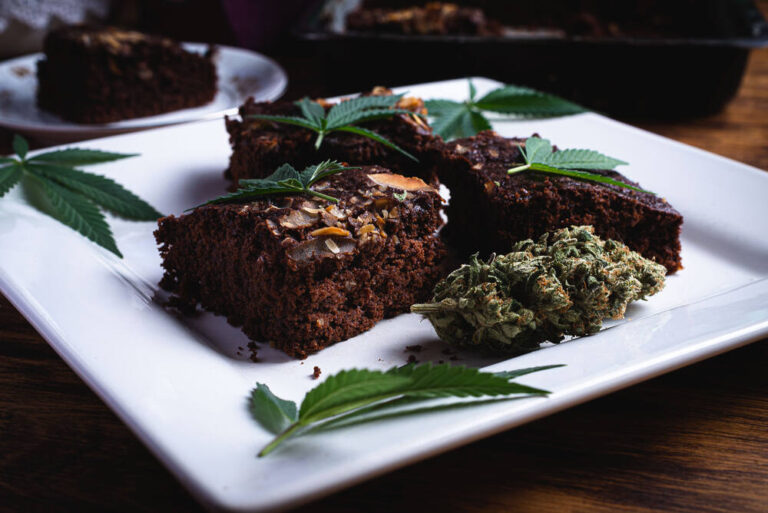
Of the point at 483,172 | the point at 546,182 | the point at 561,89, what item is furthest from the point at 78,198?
the point at 561,89

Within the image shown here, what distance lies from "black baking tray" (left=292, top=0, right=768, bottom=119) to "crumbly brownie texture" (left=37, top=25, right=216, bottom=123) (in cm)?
71

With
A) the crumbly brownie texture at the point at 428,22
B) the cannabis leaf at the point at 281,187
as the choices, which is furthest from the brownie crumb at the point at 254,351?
the crumbly brownie texture at the point at 428,22

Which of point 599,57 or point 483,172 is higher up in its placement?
point 483,172

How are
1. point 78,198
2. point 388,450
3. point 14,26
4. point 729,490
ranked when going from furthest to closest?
point 14,26, point 78,198, point 729,490, point 388,450

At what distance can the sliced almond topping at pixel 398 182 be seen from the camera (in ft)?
5.99

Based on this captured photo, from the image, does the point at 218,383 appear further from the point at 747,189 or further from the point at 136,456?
the point at 747,189

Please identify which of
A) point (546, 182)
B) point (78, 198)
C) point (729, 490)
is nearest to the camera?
point (729, 490)

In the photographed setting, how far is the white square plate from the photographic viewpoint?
1.06 metres

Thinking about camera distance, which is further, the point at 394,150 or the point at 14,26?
the point at 14,26

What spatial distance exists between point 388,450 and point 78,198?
1.42 meters

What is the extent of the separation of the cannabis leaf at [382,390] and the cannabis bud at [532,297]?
33cm

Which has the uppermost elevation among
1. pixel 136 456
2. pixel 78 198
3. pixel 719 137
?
pixel 78 198

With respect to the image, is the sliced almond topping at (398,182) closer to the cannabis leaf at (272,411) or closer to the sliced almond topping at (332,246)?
the sliced almond topping at (332,246)

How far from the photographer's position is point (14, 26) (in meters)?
4.83
